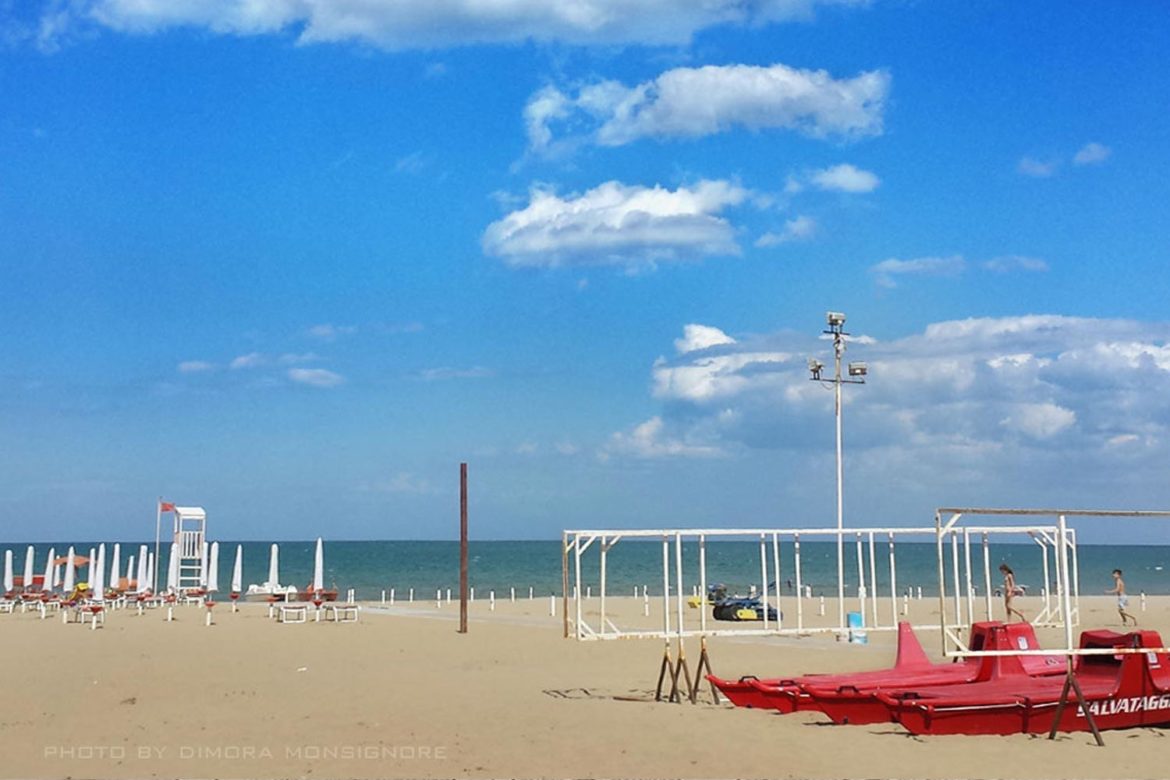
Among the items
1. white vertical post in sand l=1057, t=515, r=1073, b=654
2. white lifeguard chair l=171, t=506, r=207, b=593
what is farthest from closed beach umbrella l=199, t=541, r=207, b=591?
white vertical post in sand l=1057, t=515, r=1073, b=654

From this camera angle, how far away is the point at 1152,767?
1265 cm

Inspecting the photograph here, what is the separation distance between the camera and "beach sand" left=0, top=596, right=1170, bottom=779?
1251 cm

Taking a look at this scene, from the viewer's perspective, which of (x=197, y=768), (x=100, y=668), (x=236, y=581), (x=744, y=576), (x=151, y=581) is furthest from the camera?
(x=744, y=576)

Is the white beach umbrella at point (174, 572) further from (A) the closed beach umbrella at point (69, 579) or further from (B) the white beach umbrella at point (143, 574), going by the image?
(A) the closed beach umbrella at point (69, 579)

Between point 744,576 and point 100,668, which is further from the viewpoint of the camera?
point 744,576

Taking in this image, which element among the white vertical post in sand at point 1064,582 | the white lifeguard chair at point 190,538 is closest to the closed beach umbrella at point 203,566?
the white lifeguard chair at point 190,538

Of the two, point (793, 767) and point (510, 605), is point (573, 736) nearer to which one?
point (793, 767)

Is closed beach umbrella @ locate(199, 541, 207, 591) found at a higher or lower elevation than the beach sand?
higher

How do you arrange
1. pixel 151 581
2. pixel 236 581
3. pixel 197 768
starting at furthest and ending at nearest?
pixel 151 581 < pixel 236 581 < pixel 197 768

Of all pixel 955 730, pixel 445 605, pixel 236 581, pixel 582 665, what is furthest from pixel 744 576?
pixel 955 730

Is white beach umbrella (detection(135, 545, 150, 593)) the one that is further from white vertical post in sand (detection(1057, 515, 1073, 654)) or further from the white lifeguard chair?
white vertical post in sand (detection(1057, 515, 1073, 654))

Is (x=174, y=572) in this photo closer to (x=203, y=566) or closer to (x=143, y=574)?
(x=203, y=566)

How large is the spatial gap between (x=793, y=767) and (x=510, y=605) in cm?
3130

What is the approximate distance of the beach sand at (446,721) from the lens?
12.5m
